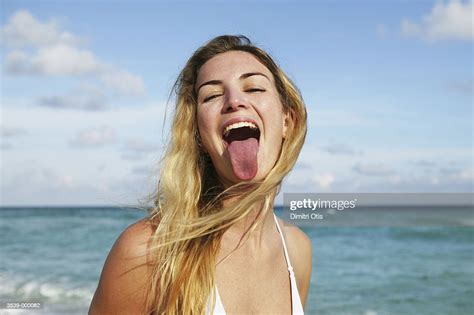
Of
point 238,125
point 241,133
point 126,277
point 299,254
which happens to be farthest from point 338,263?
point 126,277

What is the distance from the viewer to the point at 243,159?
293cm

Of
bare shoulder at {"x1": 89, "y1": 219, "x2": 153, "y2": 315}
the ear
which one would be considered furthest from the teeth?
bare shoulder at {"x1": 89, "y1": 219, "x2": 153, "y2": 315}

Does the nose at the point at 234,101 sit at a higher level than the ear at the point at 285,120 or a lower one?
lower

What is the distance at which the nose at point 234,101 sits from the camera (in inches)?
113

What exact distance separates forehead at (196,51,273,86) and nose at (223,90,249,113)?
0.09 meters

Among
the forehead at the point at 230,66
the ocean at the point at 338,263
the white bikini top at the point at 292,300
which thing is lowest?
the white bikini top at the point at 292,300

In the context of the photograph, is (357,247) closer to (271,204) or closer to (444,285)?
(444,285)

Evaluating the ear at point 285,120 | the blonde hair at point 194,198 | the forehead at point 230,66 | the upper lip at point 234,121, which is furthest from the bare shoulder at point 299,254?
the forehead at point 230,66

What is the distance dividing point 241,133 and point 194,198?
14.9 inches

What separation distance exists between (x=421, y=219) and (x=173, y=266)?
3283 cm

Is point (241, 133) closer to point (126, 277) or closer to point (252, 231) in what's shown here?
point (252, 231)

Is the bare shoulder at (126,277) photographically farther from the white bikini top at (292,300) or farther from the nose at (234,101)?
the nose at (234,101)

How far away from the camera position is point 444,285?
52.7 feet

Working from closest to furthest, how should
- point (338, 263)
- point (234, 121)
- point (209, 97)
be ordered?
point (234, 121)
point (209, 97)
point (338, 263)
